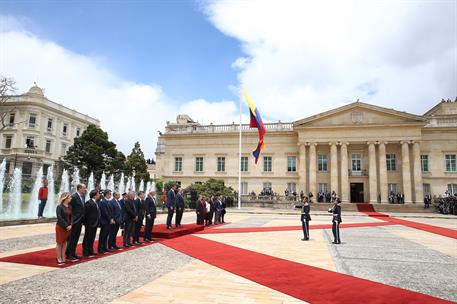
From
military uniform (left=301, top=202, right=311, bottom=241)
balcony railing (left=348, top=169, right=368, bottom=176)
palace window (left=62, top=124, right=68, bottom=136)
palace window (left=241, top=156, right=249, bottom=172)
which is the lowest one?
military uniform (left=301, top=202, right=311, bottom=241)

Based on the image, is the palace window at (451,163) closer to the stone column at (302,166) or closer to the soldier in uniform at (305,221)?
the stone column at (302,166)

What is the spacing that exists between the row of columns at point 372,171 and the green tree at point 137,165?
71.9 feet

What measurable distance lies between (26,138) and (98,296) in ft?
162

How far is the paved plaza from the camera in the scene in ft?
15.8

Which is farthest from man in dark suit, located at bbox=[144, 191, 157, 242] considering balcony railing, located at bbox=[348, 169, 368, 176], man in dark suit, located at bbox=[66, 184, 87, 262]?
balcony railing, located at bbox=[348, 169, 368, 176]

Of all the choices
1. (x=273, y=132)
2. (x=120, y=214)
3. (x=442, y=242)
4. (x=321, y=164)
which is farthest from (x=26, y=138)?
Answer: (x=442, y=242)

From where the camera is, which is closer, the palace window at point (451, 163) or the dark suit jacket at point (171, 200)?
the dark suit jacket at point (171, 200)

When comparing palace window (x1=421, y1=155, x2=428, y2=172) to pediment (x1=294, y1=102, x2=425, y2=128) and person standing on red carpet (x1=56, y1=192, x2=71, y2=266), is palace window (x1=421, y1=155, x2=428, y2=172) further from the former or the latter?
person standing on red carpet (x1=56, y1=192, x2=71, y2=266)

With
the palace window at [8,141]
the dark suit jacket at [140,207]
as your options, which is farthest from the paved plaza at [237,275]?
the palace window at [8,141]

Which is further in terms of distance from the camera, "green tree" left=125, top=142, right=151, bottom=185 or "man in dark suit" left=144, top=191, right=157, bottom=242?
→ "green tree" left=125, top=142, right=151, bottom=185

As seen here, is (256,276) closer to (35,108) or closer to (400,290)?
(400,290)

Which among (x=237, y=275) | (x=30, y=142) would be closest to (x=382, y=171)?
(x=237, y=275)

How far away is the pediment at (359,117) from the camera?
3522 centimetres

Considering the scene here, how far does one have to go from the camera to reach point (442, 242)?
11.6 m
